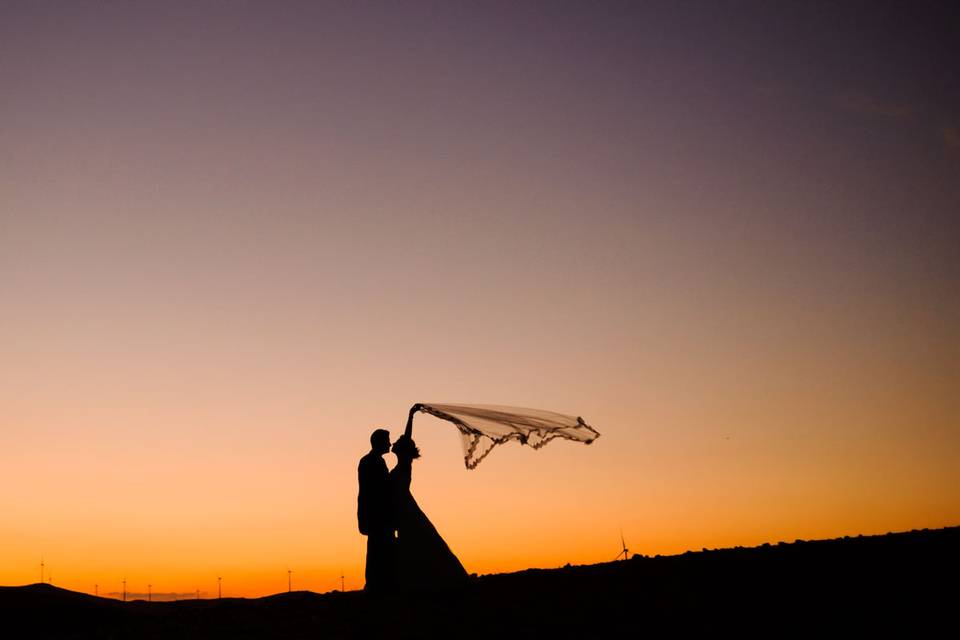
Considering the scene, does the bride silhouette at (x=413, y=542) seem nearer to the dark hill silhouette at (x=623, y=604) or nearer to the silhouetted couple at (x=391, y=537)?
the silhouetted couple at (x=391, y=537)

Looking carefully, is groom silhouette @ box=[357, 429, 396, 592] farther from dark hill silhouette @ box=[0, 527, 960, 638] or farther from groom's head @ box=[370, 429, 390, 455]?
dark hill silhouette @ box=[0, 527, 960, 638]

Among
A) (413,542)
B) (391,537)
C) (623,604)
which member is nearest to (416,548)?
(413,542)

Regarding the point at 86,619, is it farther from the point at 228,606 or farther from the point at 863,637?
the point at 863,637

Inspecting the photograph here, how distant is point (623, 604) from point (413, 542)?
165 inches

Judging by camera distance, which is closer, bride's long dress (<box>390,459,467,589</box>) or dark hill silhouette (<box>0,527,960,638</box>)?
dark hill silhouette (<box>0,527,960,638</box>)

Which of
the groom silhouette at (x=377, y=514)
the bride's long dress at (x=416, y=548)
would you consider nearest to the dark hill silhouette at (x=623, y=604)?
the bride's long dress at (x=416, y=548)

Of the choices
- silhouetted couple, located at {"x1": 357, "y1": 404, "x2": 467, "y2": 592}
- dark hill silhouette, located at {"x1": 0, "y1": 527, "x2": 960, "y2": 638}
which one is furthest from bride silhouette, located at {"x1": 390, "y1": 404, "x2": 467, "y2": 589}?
dark hill silhouette, located at {"x1": 0, "y1": 527, "x2": 960, "y2": 638}

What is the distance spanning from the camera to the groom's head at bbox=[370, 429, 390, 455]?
626 inches

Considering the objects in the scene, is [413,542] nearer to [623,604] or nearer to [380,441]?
[380,441]

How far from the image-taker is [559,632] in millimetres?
12273

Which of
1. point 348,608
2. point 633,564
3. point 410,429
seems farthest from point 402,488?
point 633,564

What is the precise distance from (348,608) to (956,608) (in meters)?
8.67

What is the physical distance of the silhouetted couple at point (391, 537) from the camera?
15.8 metres

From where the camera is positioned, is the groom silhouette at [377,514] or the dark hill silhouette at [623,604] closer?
the dark hill silhouette at [623,604]
